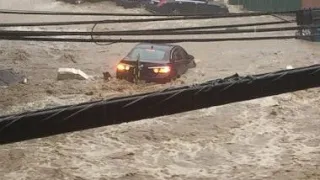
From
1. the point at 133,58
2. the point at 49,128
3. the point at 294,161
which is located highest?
the point at 49,128

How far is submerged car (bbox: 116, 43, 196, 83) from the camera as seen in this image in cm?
1681

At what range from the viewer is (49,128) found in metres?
3.71

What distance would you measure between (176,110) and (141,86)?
12.7 meters

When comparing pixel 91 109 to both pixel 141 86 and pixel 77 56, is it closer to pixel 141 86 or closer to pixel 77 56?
pixel 141 86

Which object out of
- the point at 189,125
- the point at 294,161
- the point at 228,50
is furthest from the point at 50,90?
the point at 228,50

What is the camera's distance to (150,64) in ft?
54.8

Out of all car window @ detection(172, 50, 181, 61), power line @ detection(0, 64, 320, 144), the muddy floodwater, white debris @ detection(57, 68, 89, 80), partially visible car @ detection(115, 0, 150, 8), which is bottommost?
the muddy floodwater

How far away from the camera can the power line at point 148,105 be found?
144 inches

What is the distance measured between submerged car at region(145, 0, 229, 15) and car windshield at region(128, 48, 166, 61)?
1382 centimetres

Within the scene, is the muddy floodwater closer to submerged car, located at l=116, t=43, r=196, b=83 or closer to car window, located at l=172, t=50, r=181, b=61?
submerged car, located at l=116, t=43, r=196, b=83

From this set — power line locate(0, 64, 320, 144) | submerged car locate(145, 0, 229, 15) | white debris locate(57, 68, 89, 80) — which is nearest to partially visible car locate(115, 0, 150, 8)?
submerged car locate(145, 0, 229, 15)

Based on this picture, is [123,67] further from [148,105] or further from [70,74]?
[148,105]

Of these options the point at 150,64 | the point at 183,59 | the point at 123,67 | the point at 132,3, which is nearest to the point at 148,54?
the point at 150,64

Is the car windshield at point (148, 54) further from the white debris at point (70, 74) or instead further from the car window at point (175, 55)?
the white debris at point (70, 74)
